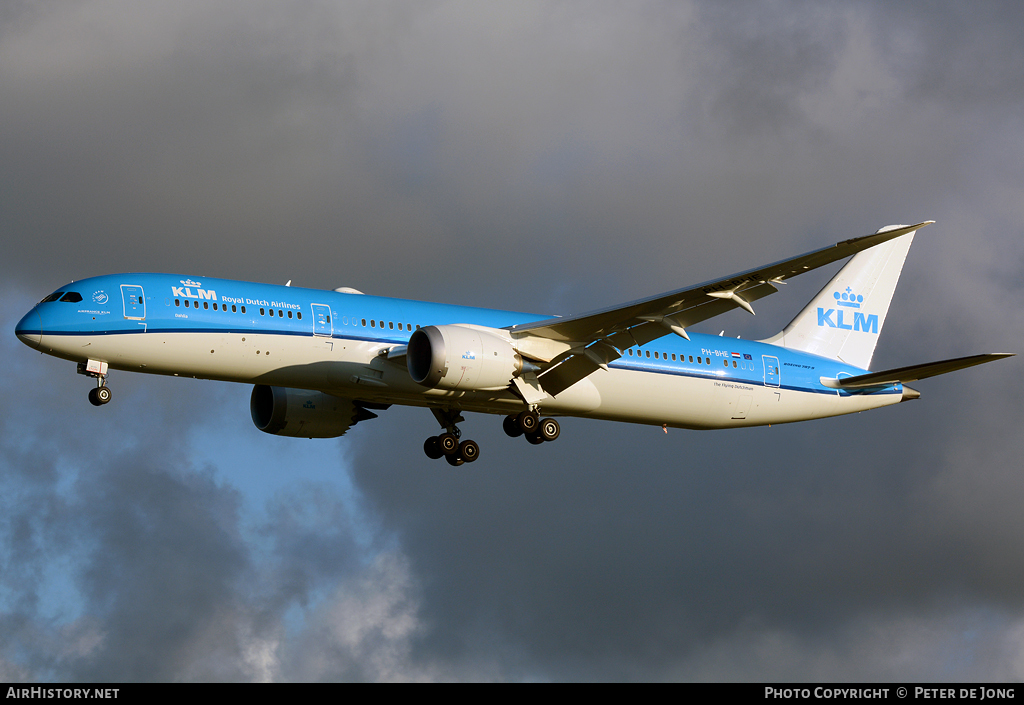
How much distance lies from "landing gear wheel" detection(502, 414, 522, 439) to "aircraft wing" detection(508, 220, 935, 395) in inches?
73.3

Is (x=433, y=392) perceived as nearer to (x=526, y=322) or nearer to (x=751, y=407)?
(x=526, y=322)

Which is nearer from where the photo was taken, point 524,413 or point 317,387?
point 317,387

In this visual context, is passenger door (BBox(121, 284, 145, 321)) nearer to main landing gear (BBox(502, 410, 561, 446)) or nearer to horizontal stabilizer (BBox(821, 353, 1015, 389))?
main landing gear (BBox(502, 410, 561, 446))

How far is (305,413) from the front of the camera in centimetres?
4500

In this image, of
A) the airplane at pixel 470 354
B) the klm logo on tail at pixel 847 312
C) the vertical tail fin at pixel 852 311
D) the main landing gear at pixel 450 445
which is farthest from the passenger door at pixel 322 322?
the klm logo on tail at pixel 847 312

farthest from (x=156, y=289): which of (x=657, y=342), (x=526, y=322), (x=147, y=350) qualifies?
(x=657, y=342)

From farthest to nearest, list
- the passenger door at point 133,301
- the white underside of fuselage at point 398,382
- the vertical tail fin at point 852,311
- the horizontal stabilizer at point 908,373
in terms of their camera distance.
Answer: the vertical tail fin at point 852,311, the horizontal stabilizer at point 908,373, the white underside of fuselage at point 398,382, the passenger door at point 133,301

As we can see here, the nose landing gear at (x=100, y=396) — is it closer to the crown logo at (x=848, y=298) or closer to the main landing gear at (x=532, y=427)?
the main landing gear at (x=532, y=427)

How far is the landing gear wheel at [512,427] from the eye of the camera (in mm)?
42119

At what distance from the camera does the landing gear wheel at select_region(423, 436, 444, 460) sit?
4394cm
